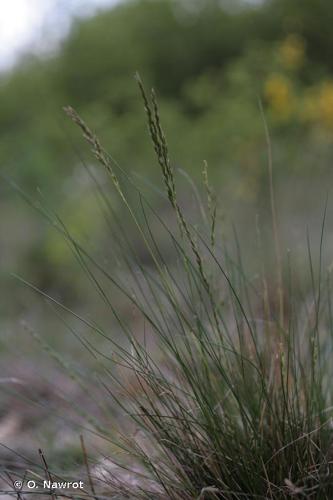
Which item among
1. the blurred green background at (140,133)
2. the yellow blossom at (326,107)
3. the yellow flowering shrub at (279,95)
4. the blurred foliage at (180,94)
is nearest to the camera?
the blurred green background at (140,133)

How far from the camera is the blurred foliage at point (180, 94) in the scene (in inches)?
283

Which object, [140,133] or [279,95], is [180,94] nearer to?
[140,133]

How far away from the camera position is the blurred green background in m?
6.43

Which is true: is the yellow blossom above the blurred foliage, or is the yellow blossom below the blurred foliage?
below

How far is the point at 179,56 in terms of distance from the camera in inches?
473

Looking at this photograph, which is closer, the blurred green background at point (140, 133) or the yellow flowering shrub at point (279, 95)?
the blurred green background at point (140, 133)

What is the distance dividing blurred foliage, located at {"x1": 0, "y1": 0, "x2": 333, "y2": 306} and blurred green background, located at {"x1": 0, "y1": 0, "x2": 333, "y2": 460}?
21 mm

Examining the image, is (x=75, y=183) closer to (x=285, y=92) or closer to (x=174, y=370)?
(x=285, y=92)

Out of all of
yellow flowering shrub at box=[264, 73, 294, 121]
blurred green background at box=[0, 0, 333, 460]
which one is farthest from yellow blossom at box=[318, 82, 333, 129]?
yellow flowering shrub at box=[264, 73, 294, 121]

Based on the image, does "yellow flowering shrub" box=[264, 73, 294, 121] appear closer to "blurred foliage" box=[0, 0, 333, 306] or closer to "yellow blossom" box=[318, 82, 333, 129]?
"blurred foliage" box=[0, 0, 333, 306]

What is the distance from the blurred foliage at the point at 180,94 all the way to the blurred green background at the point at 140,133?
0.02 meters

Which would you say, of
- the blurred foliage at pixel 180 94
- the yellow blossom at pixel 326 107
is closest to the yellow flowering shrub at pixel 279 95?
the blurred foliage at pixel 180 94

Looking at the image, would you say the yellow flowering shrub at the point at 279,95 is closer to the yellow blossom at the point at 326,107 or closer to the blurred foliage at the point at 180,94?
the blurred foliage at the point at 180,94

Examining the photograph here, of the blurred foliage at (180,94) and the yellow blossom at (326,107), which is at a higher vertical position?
the blurred foliage at (180,94)
